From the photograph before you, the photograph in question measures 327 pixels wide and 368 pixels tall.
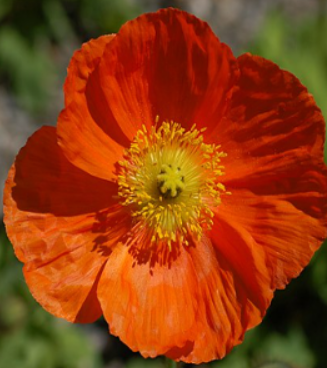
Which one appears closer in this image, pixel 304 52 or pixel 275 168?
pixel 275 168

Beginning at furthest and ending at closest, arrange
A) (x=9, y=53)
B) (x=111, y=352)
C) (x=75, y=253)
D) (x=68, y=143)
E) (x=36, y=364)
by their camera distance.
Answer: (x=9, y=53) < (x=111, y=352) < (x=36, y=364) < (x=75, y=253) < (x=68, y=143)

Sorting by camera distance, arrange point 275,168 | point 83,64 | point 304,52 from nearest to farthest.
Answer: point 83,64
point 275,168
point 304,52

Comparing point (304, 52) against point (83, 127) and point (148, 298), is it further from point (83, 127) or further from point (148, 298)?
point (148, 298)

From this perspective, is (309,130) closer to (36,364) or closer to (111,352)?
(36,364)

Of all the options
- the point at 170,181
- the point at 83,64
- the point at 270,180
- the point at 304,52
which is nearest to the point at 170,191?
the point at 170,181

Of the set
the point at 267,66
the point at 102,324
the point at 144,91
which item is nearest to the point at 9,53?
the point at 102,324

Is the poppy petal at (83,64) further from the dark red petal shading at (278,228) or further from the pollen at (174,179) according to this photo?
the dark red petal shading at (278,228)

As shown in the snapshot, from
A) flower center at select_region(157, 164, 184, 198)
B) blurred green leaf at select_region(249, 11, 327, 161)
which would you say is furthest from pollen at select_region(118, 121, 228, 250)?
blurred green leaf at select_region(249, 11, 327, 161)

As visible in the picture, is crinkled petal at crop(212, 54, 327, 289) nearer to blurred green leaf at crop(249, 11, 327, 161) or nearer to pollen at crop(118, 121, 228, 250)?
pollen at crop(118, 121, 228, 250)
